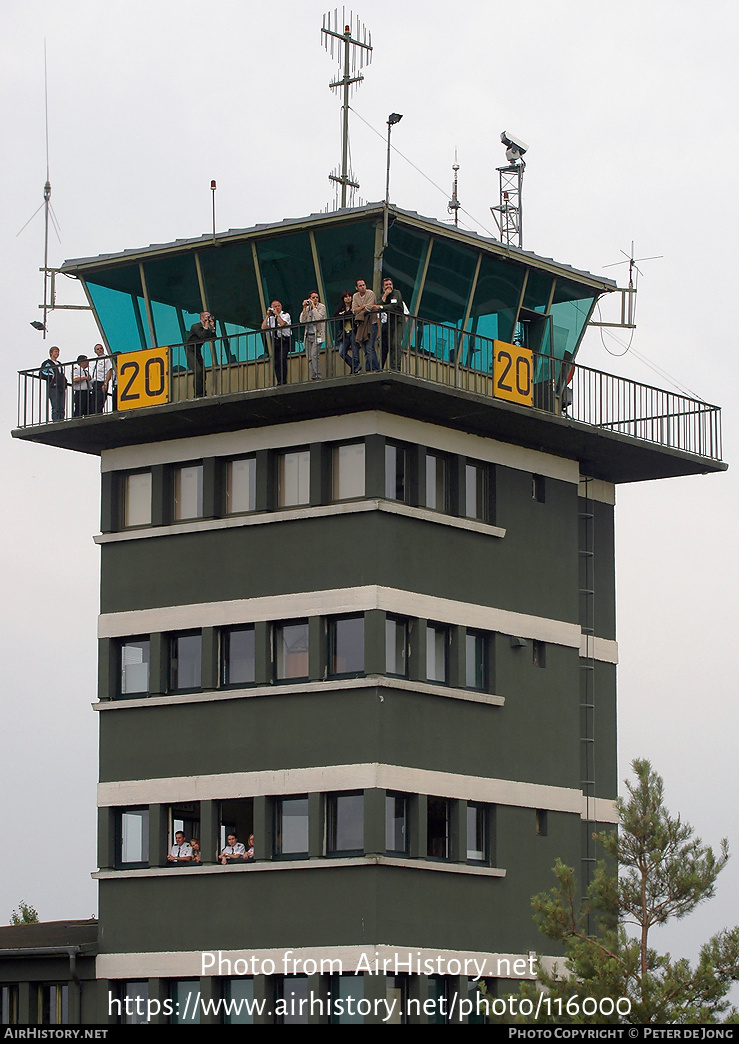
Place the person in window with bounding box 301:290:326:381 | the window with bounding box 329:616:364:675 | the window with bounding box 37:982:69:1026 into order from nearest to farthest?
1. the window with bounding box 329:616:364:675
2. the person in window with bounding box 301:290:326:381
3. the window with bounding box 37:982:69:1026

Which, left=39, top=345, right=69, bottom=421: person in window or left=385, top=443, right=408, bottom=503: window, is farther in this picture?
left=39, top=345, right=69, bottom=421: person in window

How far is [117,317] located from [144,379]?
2.18 m

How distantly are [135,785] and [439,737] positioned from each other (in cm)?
625

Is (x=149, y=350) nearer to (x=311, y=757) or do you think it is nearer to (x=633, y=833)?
(x=311, y=757)

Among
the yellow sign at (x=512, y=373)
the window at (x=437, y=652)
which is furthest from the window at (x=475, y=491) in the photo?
the window at (x=437, y=652)

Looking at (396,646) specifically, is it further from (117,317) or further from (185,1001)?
(117,317)

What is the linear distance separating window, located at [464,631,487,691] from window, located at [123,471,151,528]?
699cm

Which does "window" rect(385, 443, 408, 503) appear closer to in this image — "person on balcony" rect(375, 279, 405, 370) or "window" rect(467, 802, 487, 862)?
"person on balcony" rect(375, 279, 405, 370)

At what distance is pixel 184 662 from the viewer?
150 feet

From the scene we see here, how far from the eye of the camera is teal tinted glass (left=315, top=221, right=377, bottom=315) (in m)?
44.0

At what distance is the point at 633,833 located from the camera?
39.8 m

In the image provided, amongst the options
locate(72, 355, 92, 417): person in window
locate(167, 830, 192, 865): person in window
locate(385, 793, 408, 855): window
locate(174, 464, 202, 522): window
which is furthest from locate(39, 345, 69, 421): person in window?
locate(385, 793, 408, 855): window
